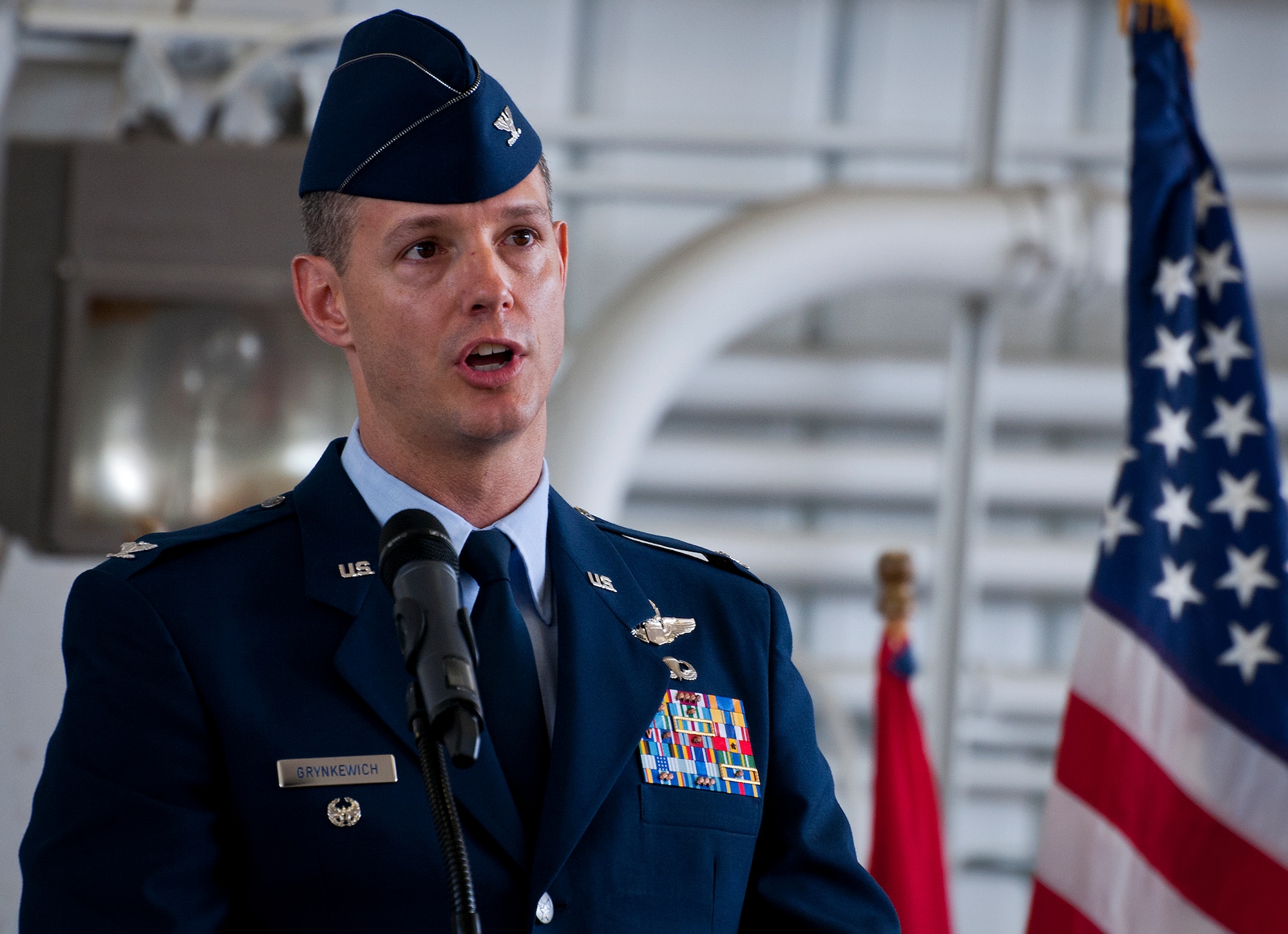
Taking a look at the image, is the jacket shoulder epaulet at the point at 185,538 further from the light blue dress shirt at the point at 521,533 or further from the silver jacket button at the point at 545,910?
the silver jacket button at the point at 545,910

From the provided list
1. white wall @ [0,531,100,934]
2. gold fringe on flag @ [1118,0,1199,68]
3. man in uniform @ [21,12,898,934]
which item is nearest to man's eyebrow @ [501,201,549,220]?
man in uniform @ [21,12,898,934]

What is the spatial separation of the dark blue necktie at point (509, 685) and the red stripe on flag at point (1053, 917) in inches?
61.5

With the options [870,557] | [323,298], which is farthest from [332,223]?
[870,557]

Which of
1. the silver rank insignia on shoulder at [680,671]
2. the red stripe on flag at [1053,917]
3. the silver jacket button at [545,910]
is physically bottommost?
the red stripe on flag at [1053,917]

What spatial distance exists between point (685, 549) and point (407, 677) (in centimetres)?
33

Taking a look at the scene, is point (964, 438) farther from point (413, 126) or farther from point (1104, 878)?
point (413, 126)

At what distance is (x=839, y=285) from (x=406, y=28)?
1.75 m

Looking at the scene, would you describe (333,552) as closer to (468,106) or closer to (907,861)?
(468,106)

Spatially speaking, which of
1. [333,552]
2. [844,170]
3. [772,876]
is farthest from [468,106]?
[844,170]

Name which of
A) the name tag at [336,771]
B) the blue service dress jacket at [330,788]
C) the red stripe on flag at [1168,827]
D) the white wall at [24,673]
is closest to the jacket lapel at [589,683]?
the blue service dress jacket at [330,788]

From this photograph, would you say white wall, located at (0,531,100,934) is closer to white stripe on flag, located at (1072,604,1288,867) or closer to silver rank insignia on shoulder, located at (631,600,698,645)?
silver rank insignia on shoulder, located at (631,600,698,645)

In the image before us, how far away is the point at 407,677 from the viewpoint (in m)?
0.90

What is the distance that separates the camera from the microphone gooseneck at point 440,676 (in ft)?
2.17

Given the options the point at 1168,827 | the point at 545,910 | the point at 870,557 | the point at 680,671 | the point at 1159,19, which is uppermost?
the point at 1159,19
